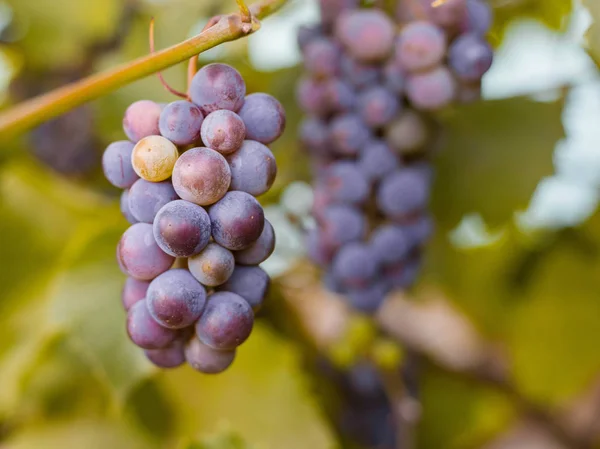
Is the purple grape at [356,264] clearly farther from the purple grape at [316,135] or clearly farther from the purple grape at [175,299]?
the purple grape at [175,299]

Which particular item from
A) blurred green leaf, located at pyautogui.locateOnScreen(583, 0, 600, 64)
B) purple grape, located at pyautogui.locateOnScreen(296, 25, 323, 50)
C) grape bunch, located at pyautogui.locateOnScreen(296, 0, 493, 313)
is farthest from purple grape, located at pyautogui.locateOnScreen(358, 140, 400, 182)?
blurred green leaf, located at pyautogui.locateOnScreen(583, 0, 600, 64)

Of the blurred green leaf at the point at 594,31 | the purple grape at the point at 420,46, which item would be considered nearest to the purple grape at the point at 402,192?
the purple grape at the point at 420,46

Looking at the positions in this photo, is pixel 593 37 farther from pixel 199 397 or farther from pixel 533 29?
pixel 199 397

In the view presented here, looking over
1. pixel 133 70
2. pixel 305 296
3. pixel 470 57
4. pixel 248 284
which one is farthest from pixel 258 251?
pixel 305 296

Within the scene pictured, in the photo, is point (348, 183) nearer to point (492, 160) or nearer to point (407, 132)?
point (407, 132)

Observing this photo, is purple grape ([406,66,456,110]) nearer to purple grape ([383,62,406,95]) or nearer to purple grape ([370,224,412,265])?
purple grape ([383,62,406,95])

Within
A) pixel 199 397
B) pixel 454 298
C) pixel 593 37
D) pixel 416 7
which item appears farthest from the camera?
pixel 454 298

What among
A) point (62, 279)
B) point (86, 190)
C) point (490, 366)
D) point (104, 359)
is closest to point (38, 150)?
point (86, 190)
